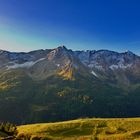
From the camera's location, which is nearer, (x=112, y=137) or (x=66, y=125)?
(x=112, y=137)

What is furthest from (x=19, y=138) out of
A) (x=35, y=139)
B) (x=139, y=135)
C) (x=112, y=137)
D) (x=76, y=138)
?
(x=139, y=135)

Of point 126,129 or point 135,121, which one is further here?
point 135,121

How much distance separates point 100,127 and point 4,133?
21629mm

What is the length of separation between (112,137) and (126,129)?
1080 centimetres

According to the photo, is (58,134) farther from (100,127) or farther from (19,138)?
(19,138)

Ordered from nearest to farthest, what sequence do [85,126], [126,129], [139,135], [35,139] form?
[35,139] → [139,135] → [126,129] → [85,126]

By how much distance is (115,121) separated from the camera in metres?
80.8

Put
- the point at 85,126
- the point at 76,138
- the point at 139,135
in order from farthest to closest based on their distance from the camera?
the point at 85,126 < the point at 76,138 < the point at 139,135

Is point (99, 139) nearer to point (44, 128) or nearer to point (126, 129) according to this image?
point (126, 129)

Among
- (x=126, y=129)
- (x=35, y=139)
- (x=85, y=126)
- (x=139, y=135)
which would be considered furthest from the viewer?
(x=85, y=126)

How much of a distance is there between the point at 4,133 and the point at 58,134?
39.0ft

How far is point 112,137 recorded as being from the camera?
61844mm

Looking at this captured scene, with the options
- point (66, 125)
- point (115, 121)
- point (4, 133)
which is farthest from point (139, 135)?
point (4, 133)

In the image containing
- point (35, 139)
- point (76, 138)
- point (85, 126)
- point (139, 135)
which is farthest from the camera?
point (85, 126)
